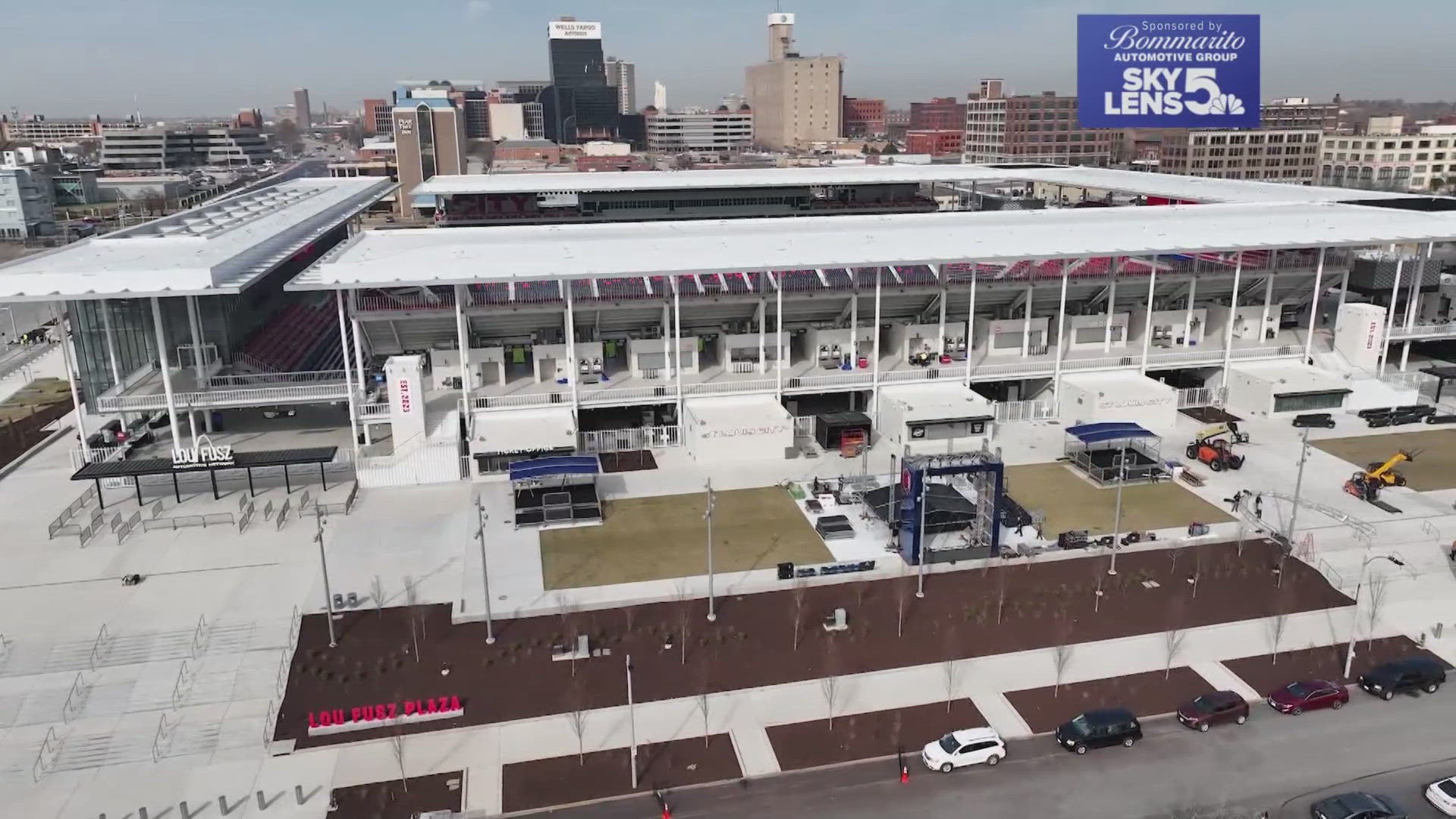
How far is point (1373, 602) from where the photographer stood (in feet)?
89.6

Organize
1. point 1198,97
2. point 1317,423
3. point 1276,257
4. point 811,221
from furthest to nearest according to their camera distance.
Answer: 1. point 1198,97
2. point 811,221
3. point 1276,257
4. point 1317,423

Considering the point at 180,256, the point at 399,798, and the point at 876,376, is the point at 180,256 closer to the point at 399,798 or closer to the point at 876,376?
the point at 876,376

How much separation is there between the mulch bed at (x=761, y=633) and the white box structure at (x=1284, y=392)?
1672 cm

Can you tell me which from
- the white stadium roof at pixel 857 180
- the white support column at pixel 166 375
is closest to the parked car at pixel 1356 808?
the white support column at pixel 166 375

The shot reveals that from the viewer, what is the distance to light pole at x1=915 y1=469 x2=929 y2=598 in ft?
96.2

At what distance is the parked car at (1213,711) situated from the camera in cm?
2256

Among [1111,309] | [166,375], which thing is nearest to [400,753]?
[166,375]

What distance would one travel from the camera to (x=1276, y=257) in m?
50.4

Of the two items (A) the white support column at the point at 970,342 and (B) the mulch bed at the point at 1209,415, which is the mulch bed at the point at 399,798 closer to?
(A) the white support column at the point at 970,342

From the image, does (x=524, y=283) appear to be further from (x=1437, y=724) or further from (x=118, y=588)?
(x=1437, y=724)

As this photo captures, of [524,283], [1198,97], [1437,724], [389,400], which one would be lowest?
[1437,724]

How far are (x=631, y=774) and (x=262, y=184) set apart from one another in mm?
84476

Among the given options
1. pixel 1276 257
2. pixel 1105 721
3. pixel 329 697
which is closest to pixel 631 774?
pixel 329 697

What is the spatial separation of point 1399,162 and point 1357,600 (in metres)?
141
